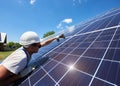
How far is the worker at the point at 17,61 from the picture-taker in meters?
4.02

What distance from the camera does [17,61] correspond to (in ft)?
13.2

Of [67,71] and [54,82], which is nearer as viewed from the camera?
[54,82]

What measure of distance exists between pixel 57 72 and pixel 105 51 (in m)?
1.30

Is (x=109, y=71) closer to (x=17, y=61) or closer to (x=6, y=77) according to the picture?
(x=17, y=61)

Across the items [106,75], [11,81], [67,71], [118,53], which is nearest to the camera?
[106,75]

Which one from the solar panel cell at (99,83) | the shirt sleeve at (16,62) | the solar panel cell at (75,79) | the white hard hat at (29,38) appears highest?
the white hard hat at (29,38)

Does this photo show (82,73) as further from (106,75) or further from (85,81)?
(106,75)

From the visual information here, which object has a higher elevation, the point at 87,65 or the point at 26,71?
the point at 87,65

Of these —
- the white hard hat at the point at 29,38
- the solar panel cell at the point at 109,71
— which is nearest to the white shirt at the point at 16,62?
the white hard hat at the point at 29,38

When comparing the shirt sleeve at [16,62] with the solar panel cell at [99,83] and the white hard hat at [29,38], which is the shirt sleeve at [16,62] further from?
the solar panel cell at [99,83]

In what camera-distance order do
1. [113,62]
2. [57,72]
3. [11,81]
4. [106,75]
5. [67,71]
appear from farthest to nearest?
[11,81]
[57,72]
[67,71]
[113,62]
[106,75]

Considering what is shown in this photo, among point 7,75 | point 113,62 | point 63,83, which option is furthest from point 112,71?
point 7,75

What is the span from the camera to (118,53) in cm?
346

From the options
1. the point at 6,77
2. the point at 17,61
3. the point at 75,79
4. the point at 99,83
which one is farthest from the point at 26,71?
the point at 99,83
